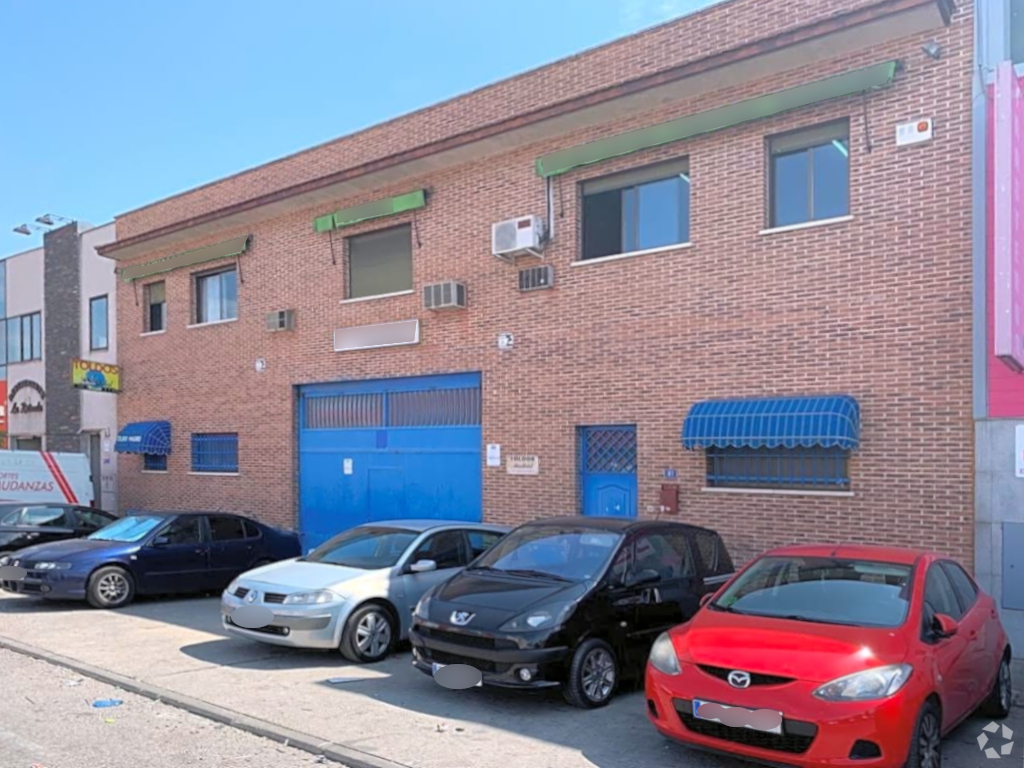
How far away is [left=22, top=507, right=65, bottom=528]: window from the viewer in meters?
15.6

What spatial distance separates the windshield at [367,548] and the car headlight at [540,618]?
263 cm

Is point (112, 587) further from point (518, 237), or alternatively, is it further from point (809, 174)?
point (809, 174)

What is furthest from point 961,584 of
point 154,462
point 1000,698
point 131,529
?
point 154,462

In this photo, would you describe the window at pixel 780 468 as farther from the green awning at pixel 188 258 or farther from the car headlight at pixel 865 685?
the green awning at pixel 188 258

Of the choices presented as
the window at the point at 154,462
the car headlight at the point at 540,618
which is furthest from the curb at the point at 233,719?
the window at the point at 154,462

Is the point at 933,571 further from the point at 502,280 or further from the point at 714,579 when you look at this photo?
the point at 502,280

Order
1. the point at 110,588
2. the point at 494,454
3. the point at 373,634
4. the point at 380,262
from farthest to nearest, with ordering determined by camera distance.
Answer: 1. the point at 380,262
2. the point at 494,454
3. the point at 110,588
4. the point at 373,634

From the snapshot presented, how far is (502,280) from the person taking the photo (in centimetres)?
1407

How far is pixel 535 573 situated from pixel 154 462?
15.0 metres

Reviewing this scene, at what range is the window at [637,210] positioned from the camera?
1242cm

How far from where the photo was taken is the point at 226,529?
44.7 feet

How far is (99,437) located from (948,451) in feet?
64.0

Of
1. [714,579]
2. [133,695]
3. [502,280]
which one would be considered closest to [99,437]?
[502,280]

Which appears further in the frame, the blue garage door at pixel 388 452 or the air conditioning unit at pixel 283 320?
the air conditioning unit at pixel 283 320
